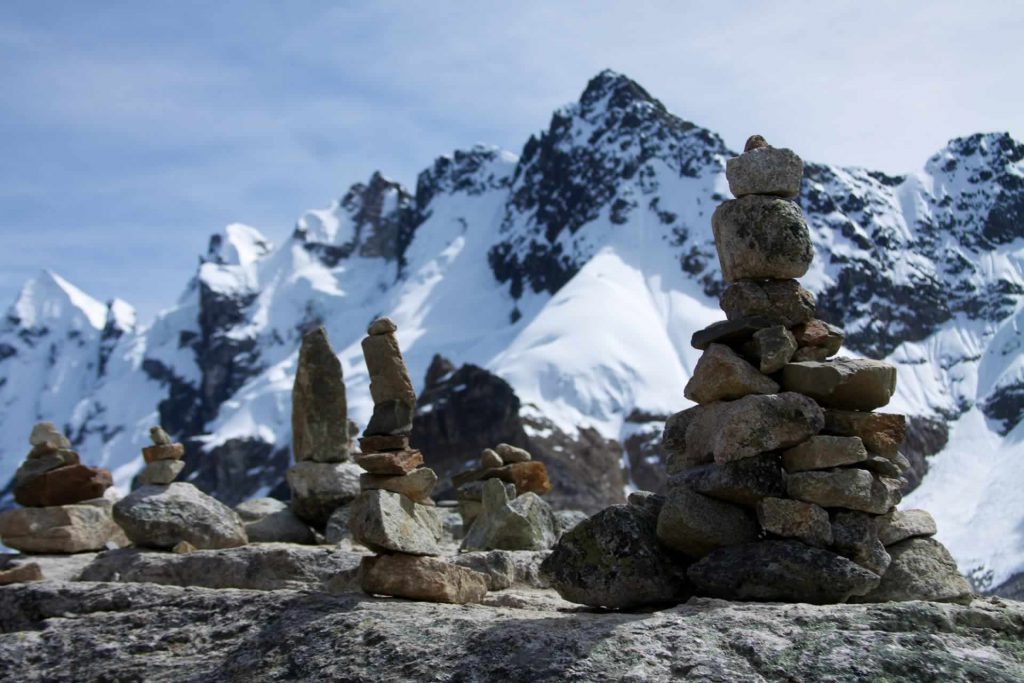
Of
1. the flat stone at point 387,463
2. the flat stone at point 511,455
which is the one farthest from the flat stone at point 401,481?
the flat stone at point 511,455

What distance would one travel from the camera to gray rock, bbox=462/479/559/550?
16.3m

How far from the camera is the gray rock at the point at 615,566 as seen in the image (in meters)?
9.77

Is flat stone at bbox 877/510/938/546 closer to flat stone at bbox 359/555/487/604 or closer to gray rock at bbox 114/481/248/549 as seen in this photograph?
flat stone at bbox 359/555/487/604

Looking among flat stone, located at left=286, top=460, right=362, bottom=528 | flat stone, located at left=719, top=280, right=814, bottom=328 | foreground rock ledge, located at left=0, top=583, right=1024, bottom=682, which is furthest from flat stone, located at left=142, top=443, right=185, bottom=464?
flat stone, located at left=719, top=280, right=814, bottom=328

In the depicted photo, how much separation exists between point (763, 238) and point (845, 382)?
61.0 inches

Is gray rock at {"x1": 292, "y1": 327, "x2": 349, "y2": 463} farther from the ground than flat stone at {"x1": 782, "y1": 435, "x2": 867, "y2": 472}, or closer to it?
farther from the ground

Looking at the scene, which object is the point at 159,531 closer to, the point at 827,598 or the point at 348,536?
the point at 348,536

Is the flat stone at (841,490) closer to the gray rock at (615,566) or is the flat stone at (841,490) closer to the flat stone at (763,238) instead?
the gray rock at (615,566)

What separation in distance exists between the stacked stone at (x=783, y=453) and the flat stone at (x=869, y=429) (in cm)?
1

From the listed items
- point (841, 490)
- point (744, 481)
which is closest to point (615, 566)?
point (744, 481)

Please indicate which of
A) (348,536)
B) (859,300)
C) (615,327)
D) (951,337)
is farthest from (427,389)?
(348,536)

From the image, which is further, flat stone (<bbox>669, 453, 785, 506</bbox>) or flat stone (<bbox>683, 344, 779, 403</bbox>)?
flat stone (<bbox>683, 344, 779, 403</bbox>)

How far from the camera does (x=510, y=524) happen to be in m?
16.4

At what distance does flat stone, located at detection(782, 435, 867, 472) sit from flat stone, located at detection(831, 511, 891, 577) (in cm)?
42
